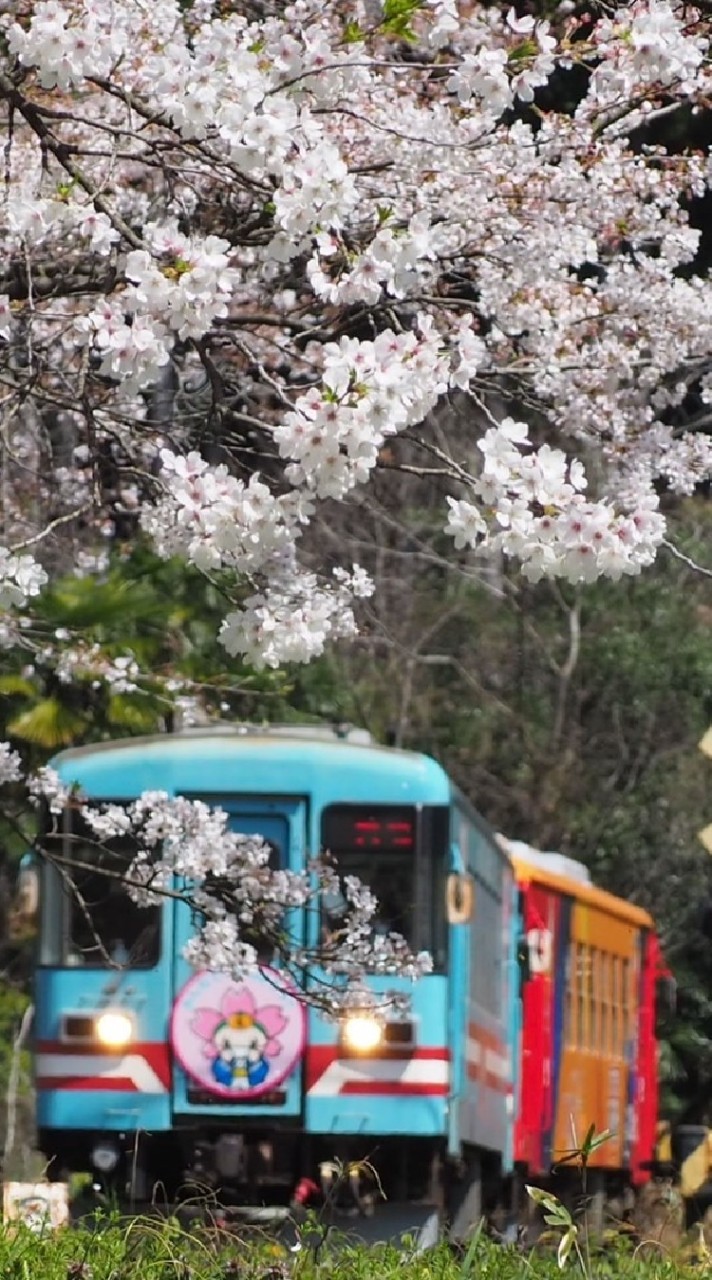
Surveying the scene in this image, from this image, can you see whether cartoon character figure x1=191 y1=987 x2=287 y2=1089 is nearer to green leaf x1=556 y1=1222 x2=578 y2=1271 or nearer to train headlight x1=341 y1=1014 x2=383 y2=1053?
train headlight x1=341 y1=1014 x2=383 y2=1053

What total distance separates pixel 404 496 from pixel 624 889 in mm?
4026

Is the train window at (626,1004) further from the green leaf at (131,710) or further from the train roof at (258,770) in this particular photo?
the train roof at (258,770)

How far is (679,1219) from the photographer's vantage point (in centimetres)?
900

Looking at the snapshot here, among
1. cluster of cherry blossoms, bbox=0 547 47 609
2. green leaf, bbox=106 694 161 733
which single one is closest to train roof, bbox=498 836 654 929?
green leaf, bbox=106 694 161 733

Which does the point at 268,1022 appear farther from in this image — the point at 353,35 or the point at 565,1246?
the point at 565,1246

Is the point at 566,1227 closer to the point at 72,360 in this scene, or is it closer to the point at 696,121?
the point at 72,360

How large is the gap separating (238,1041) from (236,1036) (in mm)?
32

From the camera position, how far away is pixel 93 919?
1332cm

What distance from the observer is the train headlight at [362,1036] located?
13.0m

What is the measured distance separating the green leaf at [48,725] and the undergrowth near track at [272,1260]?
8.89 meters

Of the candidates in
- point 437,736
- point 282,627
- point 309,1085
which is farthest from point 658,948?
point 282,627

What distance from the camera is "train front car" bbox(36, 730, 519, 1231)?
12.9 meters

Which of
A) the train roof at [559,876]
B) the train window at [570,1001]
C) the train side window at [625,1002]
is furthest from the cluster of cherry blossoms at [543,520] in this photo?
the train side window at [625,1002]

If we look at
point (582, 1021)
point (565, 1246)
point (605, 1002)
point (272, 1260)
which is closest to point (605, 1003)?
point (605, 1002)
